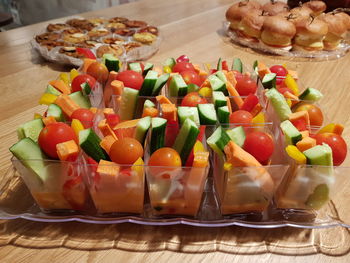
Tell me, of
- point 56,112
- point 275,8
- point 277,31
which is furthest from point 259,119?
point 275,8

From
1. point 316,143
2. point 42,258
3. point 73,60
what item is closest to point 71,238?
point 42,258

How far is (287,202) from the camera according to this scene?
775 millimetres

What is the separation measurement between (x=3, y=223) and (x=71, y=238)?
185 millimetres

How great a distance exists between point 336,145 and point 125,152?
0.52 metres

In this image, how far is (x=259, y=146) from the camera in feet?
2.41

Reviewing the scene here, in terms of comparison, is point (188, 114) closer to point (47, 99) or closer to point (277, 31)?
point (47, 99)

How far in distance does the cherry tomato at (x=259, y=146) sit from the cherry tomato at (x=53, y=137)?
0.43m

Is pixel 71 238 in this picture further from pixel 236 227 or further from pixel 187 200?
pixel 236 227

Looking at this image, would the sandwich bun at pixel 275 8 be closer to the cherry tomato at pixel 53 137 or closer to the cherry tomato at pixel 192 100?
the cherry tomato at pixel 192 100

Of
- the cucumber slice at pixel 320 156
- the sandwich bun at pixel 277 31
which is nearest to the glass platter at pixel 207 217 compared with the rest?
the cucumber slice at pixel 320 156

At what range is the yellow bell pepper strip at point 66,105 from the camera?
0.91 meters

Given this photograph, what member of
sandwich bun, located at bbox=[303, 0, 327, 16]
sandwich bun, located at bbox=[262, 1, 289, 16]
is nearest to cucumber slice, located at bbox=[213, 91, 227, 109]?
sandwich bun, located at bbox=[262, 1, 289, 16]

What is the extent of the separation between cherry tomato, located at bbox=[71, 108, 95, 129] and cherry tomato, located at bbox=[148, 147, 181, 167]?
23cm

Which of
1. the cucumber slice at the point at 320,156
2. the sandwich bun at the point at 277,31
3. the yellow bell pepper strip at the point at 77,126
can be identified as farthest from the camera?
the sandwich bun at the point at 277,31
